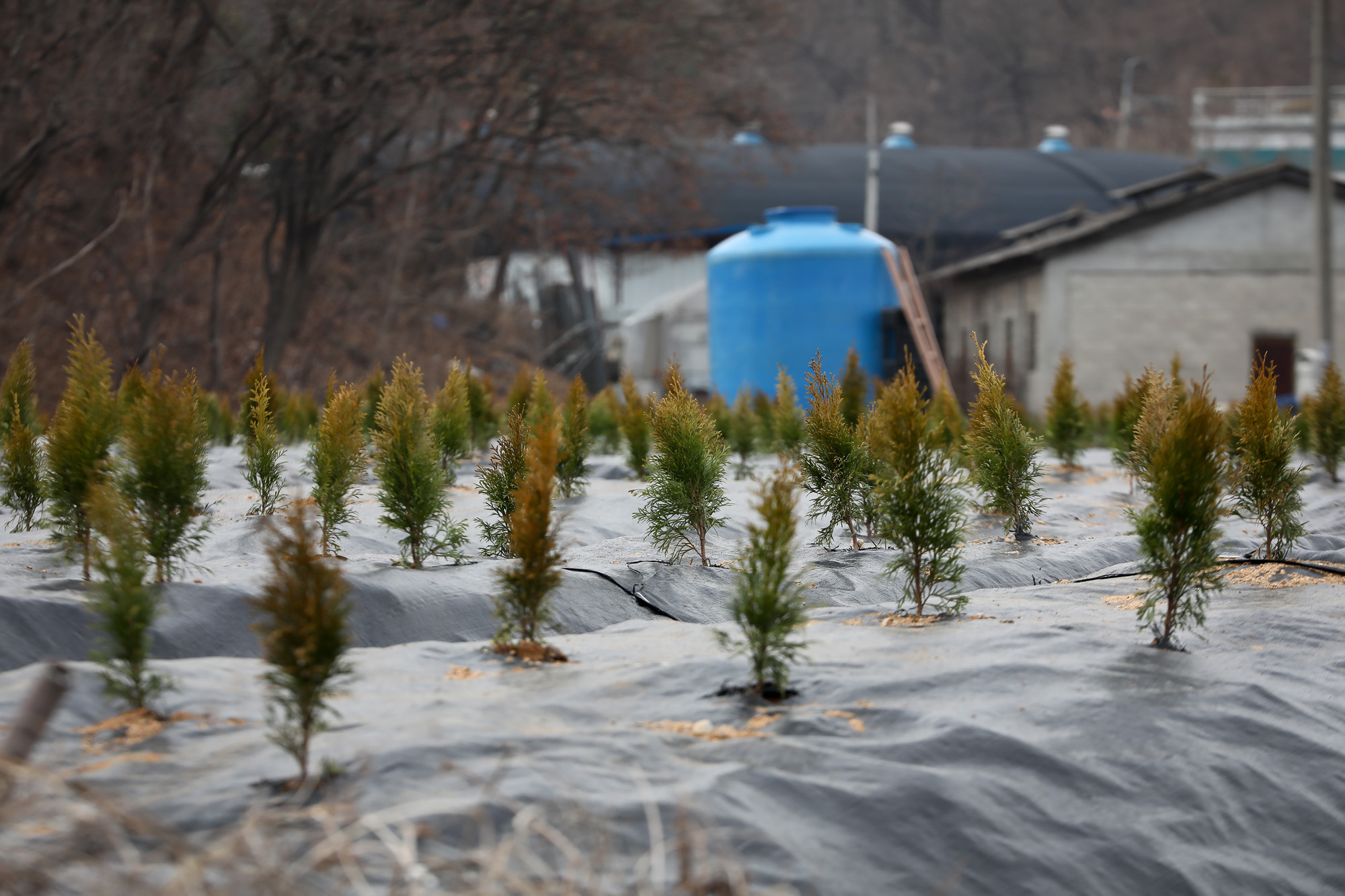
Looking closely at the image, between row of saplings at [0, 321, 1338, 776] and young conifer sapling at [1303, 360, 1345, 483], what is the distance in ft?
10.6

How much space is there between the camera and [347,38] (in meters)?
16.7

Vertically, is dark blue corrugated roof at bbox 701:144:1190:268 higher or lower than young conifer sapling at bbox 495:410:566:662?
higher

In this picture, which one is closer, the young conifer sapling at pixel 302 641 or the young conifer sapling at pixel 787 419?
the young conifer sapling at pixel 302 641

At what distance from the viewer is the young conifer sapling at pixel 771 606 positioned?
13.2 ft

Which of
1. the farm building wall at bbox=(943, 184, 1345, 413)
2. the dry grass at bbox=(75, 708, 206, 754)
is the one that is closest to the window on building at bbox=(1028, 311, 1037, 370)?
the farm building wall at bbox=(943, 184, 1345, 413)

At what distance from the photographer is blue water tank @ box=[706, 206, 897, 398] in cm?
1981

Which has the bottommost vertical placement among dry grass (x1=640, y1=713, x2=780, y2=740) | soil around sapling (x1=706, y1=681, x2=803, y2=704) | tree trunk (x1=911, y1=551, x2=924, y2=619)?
dry grass (x1=640, y1=713, x2=780, y2=740)

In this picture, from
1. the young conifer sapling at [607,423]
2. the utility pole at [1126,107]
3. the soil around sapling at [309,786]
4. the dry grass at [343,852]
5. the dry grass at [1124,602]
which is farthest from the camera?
the utility pole at [1126,107]

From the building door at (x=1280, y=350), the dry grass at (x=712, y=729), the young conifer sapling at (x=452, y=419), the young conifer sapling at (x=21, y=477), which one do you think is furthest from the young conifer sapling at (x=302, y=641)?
the building door at (x=1280, y=350)

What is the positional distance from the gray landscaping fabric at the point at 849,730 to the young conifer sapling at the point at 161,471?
219 mm

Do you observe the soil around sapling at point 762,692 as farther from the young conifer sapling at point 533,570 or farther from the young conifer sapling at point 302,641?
the young conifer sapling at point 302,641

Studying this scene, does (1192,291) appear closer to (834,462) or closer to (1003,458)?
(1003,458)

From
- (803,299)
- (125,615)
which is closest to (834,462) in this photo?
(125,615)

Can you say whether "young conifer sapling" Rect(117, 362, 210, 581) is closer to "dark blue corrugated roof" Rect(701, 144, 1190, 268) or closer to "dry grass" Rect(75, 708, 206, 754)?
"dry grass" Rect(75, 708, 206, 754)
